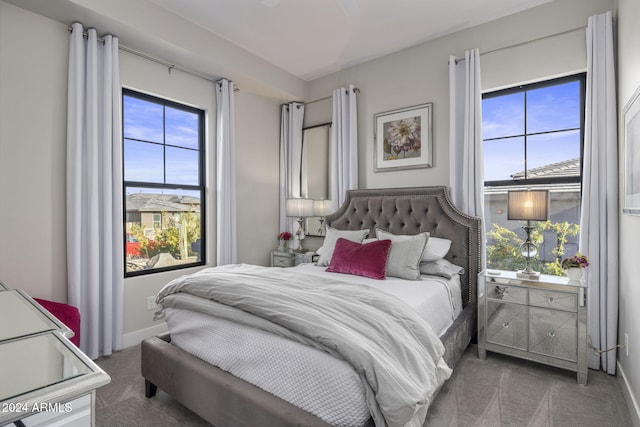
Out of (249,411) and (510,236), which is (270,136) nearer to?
(510,236)

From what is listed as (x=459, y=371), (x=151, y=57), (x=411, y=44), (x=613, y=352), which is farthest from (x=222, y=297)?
(x=411, y=44)

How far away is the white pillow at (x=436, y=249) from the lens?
285cm

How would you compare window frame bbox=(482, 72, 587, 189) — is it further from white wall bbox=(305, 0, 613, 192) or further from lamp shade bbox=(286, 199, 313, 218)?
lamp shade bbox=(286, 199, 313, 218)

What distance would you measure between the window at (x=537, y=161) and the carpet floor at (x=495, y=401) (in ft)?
3.23

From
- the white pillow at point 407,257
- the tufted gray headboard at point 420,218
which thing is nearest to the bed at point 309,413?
the tufted gray headboard at point 420,218

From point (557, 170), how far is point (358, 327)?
2460 millimetres

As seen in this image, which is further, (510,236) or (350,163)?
(350,163)

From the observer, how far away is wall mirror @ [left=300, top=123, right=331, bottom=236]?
423 centimetres

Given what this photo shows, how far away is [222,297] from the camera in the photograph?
72.7 inches

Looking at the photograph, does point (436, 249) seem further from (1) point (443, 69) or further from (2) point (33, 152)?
(2) point (33, 152)

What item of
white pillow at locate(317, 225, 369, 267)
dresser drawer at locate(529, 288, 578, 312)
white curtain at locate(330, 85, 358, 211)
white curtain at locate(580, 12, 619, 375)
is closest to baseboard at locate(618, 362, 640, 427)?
white curtain at locate(580, 12, 619, 375)

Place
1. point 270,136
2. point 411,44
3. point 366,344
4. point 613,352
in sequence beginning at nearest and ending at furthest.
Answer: point 366,344, point 613,352, point 411,44, point 270,136

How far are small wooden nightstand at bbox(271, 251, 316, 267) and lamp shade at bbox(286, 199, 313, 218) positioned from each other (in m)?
0.49

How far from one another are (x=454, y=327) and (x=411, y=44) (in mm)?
2825
